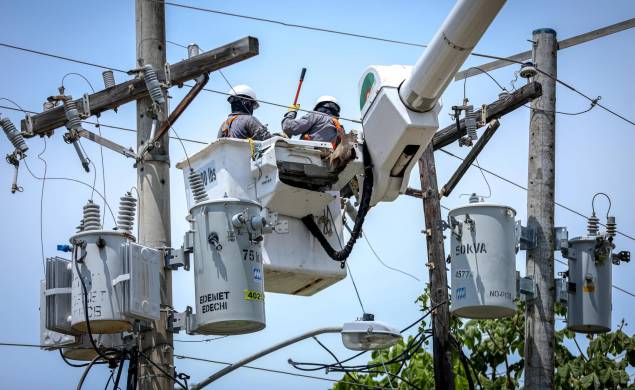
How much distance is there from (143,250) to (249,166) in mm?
1821

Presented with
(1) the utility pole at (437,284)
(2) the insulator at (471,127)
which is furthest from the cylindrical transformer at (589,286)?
(2) the insulator at (471,127)

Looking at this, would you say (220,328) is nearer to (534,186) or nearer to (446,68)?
(446,68)

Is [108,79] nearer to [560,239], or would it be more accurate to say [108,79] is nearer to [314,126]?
[314,126]

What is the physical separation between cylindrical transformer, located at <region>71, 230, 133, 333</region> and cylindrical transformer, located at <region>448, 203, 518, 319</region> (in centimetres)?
379

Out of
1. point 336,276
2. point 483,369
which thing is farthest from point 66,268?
point 483,369

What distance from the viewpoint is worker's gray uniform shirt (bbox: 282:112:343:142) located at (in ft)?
52.3

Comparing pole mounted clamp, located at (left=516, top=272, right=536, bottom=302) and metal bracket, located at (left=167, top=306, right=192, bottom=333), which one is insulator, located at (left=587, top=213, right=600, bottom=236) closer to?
pole mounted clamp, located at (left=516, top=272, right=536, bottom=302)

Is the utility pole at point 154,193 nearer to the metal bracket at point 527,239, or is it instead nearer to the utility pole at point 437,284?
the utility pole at point 437,284

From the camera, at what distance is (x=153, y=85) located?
585 inches

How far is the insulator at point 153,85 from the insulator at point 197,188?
2.25 feet

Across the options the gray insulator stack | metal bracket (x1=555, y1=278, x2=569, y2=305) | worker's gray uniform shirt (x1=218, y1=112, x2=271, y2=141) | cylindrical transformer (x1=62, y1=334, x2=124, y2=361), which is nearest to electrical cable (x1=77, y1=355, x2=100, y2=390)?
cylindrical transformer (x1=62, y1=334, x2=124, y2=361)

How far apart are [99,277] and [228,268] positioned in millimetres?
1059

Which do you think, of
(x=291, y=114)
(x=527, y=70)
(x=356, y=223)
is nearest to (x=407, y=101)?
(x=356, y=223)

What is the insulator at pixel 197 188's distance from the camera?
14.7 meters
